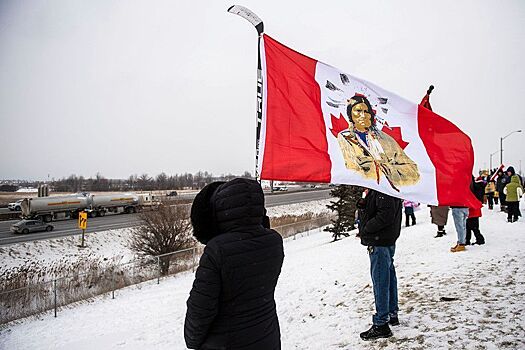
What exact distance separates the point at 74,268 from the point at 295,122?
19.3 m

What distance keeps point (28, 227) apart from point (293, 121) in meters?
35.7

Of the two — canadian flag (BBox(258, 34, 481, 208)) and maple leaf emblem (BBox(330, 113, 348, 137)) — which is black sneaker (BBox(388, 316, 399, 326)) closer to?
canadian flag (BBox(258, 34, 481, 208))

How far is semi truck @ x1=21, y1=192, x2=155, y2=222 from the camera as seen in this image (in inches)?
1487

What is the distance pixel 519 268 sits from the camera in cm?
Result: 610

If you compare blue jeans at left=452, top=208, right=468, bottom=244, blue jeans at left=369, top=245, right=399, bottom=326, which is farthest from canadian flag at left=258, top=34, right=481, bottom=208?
blue jeans at left=452, top=208, right=468, bottom=244

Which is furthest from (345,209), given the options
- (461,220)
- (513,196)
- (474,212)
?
(474,212)

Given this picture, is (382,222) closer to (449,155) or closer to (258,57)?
(449,155)

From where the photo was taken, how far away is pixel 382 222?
14.0 ft

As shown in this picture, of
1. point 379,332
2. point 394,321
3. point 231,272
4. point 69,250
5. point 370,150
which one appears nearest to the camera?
point 231,272

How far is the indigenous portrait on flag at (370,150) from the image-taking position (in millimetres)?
4102

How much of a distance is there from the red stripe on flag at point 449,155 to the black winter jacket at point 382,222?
0.67 metres

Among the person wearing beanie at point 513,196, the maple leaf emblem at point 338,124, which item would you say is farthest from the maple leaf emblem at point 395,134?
the person wearing beanie at point 513,196

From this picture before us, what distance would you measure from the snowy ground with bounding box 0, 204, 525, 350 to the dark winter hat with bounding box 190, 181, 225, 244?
3.18m

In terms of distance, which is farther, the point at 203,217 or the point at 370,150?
the point at 370,150
